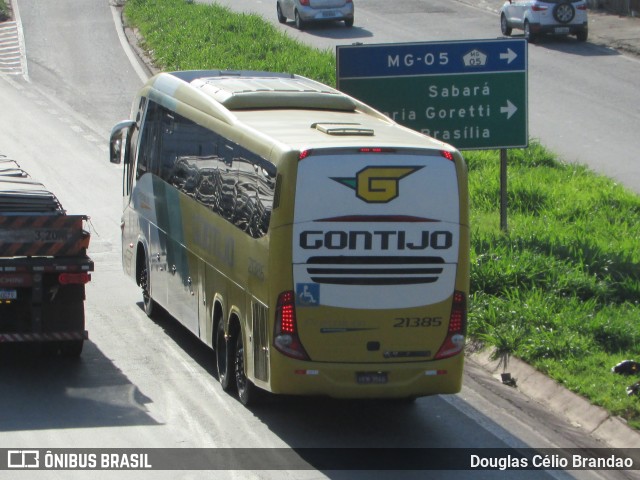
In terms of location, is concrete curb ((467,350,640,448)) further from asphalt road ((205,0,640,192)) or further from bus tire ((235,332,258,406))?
asphalt road ((205,0,640,192))

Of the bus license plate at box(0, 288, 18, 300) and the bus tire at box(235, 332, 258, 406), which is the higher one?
the bus license plate at box(0, 288, 18, 300)

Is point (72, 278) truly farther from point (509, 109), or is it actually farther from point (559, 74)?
point (559, 74)

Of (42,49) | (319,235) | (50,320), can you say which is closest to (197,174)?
(50,320)

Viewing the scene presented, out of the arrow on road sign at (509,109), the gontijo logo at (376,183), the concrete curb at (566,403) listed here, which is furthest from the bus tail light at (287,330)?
the arrow on road sign at (509,109)

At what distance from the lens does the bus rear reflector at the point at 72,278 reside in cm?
1341

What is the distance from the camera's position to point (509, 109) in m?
18.5

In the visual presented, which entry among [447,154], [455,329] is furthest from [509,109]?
[455,329]

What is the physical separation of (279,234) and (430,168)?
1559 millimetres

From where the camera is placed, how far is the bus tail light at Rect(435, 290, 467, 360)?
1165cm

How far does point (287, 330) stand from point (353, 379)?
78 cm

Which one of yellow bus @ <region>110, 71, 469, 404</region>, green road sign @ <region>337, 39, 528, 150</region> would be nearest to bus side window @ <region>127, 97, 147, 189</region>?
green road sign @ <region>337, 39, 528, 150</region>

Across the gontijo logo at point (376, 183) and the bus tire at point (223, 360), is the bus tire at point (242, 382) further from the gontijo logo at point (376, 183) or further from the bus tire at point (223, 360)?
the gontijo logo at point (376, 183)

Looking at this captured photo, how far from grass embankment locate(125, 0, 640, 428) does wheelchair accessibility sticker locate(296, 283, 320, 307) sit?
3.12 meters

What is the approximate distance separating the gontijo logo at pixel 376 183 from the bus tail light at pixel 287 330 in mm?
1144
